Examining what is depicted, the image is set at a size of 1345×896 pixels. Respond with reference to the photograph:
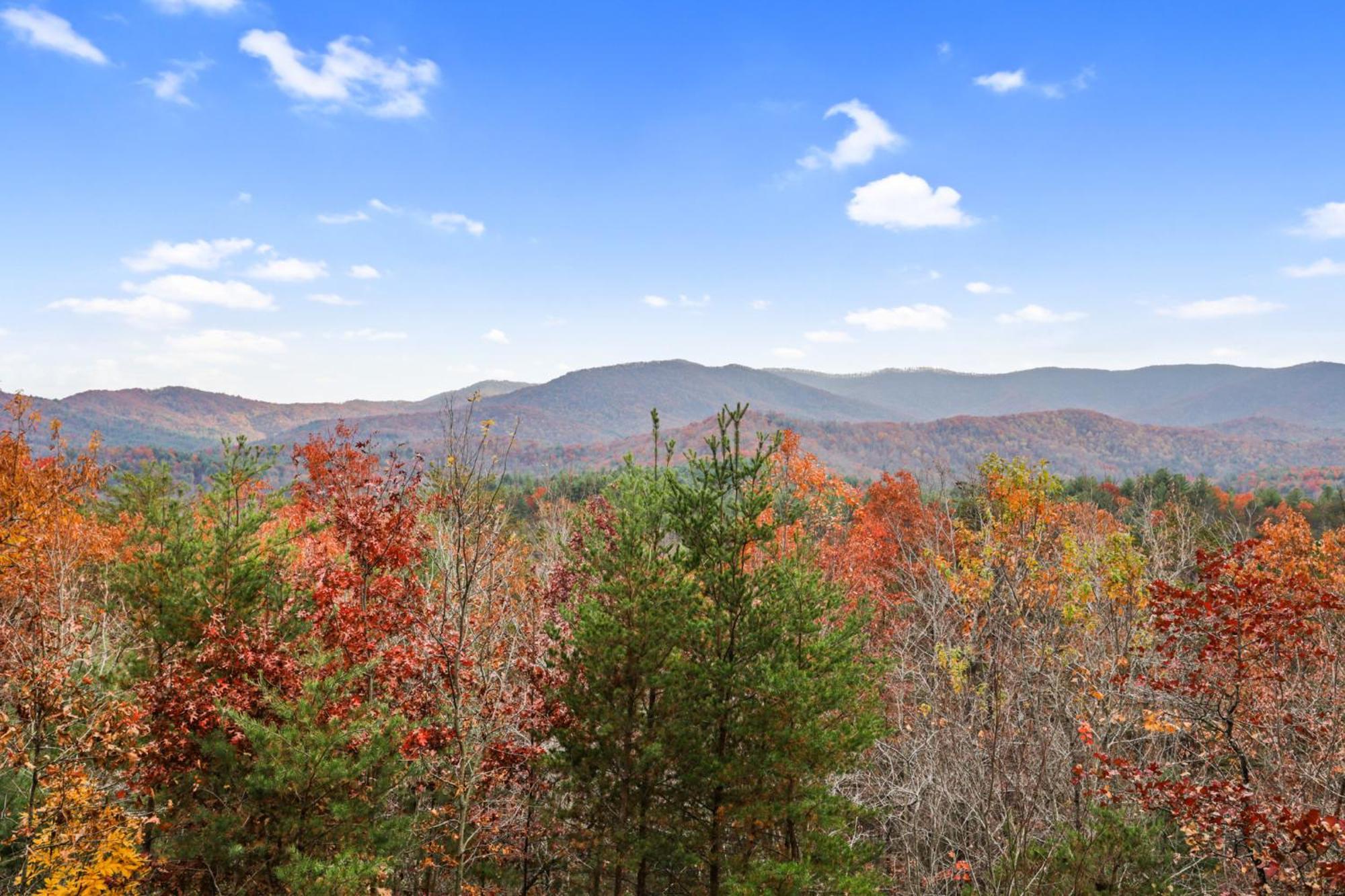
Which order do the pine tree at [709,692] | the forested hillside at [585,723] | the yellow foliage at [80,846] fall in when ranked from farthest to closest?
the pine tree at [709,692], the forested hillside at [585,723], the yellow foliage at [80,846]

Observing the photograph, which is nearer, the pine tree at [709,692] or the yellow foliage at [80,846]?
Answer: the yellow foliage at [80,846]

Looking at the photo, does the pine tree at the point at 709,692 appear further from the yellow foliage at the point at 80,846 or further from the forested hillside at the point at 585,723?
the yellow foliage at the point at 80,846

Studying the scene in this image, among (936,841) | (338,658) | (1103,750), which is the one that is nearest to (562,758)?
(338,658)

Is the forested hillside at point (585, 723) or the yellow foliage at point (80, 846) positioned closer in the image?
the yellow foliage at point (80, 846)

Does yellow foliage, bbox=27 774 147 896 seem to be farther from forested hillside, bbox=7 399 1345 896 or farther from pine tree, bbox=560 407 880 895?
pine tree, bbox=560 407 880 895

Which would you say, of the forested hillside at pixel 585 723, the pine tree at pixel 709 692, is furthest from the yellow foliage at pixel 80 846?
the pine tree at pixel 709 692

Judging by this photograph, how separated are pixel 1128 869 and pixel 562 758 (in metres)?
8.23

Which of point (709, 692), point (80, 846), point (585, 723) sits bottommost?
point (80, 846)

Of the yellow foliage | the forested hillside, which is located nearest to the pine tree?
the forested hillside

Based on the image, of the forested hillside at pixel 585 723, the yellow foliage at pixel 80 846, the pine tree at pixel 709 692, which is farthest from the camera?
the pine tree at pixel 709 692

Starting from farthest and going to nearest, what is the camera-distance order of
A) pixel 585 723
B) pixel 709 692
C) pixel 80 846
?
pixel 585 723 → pixel 709 692 → pixel 80 846

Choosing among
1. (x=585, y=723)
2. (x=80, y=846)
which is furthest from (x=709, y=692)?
(x=80, y=846)

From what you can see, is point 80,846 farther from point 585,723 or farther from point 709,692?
point 709,692

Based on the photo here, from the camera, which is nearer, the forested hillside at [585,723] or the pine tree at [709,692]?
the forested hillside at [585,723]
